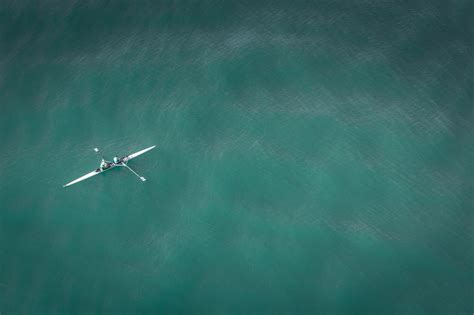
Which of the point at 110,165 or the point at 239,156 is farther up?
the point at 110,165

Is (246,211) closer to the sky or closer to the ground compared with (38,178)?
closer to the ground

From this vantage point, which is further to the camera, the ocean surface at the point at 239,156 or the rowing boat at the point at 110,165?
the rowing boat at the point at 110,165

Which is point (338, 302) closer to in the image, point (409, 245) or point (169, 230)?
point (409, 245)

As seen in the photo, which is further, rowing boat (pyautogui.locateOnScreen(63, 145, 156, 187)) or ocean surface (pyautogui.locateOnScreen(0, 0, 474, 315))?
rowing boat (pyautogui.locateOnScreen(63, 145, 156, 187))

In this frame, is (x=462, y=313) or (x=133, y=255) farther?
(x=133, y=255)

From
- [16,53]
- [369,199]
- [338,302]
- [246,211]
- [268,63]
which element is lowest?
[338,302]

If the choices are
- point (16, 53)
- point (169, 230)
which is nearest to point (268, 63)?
point (169, 230)

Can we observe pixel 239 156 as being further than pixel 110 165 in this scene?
Yes

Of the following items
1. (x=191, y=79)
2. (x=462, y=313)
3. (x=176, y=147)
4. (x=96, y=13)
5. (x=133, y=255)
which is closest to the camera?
(x=462, y=313)
